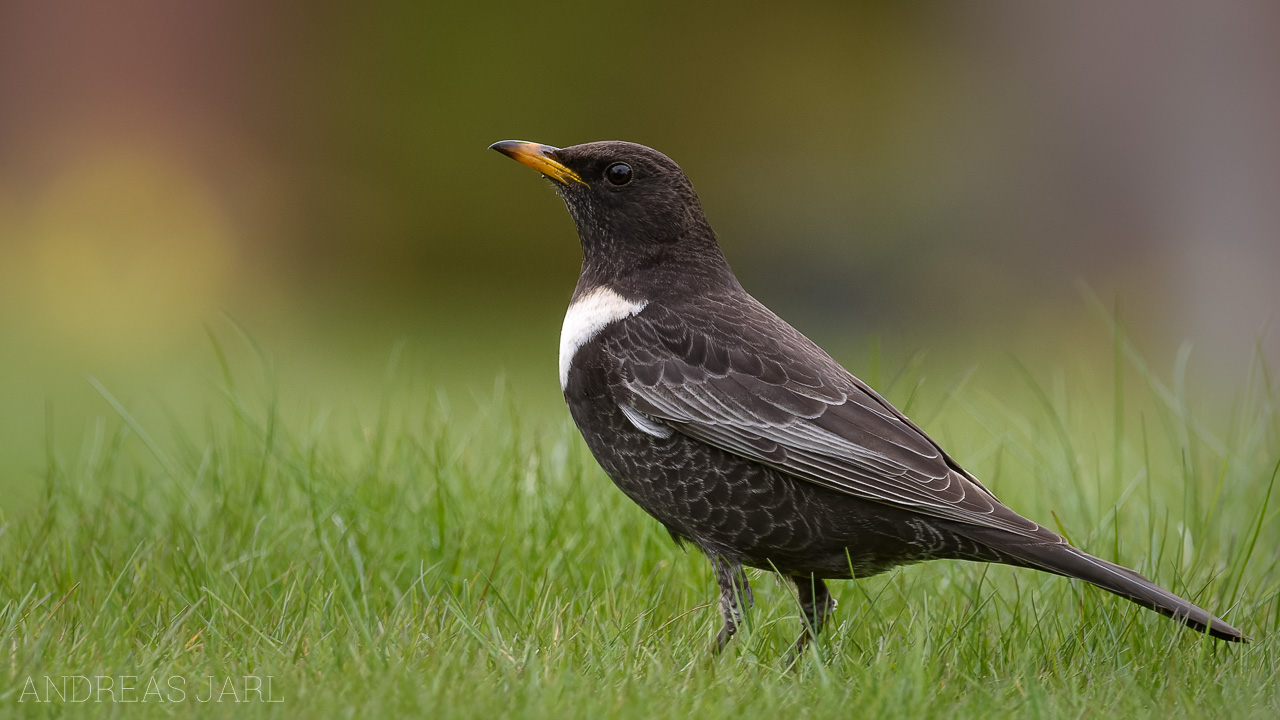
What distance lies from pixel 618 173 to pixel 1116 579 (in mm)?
2031

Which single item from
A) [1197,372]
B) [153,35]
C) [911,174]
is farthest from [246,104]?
[1197,372]

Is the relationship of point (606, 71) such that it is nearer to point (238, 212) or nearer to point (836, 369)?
point (238, 212)

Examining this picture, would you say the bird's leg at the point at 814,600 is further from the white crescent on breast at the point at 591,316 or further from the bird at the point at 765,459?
the white crescent on breast at the point at 591,316

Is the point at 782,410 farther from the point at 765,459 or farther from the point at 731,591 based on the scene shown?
the point at 731,591

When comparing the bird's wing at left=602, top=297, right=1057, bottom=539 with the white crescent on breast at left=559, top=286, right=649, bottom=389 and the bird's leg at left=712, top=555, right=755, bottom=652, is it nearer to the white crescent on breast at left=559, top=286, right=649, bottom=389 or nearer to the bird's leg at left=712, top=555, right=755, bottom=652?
the white crescent on breast at left=559, top=286, right=649, bottom=389

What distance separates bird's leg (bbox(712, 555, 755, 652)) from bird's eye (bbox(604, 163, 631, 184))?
1.33 meters

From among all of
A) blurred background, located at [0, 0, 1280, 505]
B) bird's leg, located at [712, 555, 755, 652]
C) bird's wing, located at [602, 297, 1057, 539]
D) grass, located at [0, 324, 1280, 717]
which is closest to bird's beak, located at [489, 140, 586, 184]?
bird's wing, located at [602, 297, 1057, 539]

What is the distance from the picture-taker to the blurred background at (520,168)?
31.0 feet

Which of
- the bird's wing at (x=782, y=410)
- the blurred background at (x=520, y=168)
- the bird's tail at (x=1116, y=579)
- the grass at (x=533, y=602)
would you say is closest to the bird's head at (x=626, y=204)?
the bird's wing at (x=782, y=410)

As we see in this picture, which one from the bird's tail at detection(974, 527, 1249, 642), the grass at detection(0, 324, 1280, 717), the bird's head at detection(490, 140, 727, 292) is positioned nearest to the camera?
the grass at detection(0, 324, 1280, 717)

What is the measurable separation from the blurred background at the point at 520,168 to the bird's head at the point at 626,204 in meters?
4.56

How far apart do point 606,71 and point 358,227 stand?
2.79 meters

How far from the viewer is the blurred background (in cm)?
946

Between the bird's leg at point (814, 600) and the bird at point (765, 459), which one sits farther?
the bird's leg at point (814, 600)
